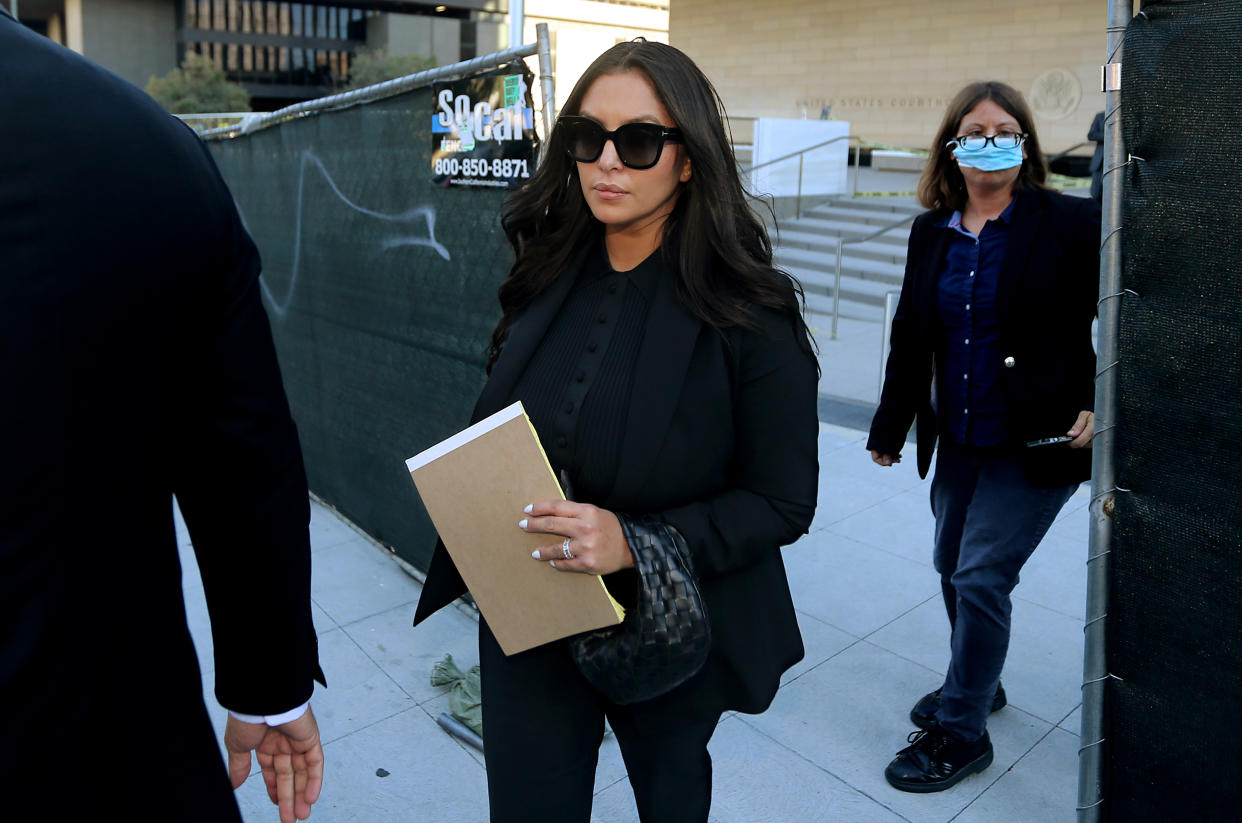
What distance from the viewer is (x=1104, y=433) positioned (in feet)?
5.64

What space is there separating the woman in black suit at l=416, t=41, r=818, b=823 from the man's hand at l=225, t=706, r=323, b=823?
48cm

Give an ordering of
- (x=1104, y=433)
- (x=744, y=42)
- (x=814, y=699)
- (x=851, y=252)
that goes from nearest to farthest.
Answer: (x=1104, y=433) < (x=814, y=699) < (x=851, y=252) < (x=744, y=42)

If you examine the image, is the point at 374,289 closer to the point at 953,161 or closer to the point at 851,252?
the point at 953,161

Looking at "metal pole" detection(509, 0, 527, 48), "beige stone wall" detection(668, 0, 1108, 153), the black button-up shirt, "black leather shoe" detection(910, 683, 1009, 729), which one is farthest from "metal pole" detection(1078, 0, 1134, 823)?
"beige stone wall" detection(668, 0, 1108, 153)

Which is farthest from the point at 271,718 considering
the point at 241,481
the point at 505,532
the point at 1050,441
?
the point at 1050,441

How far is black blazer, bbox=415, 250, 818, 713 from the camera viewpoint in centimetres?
189

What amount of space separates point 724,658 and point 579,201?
3.37 feet

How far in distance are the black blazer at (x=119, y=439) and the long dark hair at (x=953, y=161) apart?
2.40 m

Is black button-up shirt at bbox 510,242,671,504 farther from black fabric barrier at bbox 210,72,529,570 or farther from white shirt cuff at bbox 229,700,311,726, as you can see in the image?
black fabric barrier at bbox 210,72,529,570

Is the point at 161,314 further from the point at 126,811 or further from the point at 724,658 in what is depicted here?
the point at 724,658

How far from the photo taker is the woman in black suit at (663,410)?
192cm

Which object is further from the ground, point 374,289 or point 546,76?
point 546,76

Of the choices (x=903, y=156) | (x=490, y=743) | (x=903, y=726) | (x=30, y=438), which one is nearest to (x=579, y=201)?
(x=490, y=743)

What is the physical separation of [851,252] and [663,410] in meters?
13.2
